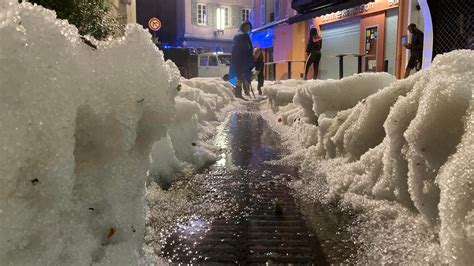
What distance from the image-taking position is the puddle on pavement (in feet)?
6.57

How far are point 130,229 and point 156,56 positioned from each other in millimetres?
722

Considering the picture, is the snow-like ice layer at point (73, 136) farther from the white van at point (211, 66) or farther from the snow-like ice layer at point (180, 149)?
the white van at point (211, 66)

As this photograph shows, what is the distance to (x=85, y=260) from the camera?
4.80 ft

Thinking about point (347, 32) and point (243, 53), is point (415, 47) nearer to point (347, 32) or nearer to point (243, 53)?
point (243, 53)

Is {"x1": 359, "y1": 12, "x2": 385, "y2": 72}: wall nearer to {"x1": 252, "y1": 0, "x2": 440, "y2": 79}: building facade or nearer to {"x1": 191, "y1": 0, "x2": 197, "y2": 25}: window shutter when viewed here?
{"x1": 252, "y1": 0, "x2": 440, "y2": 79}: building facade

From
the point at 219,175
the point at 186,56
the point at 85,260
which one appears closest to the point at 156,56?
the point at 85,260

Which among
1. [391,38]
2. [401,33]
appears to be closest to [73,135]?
[401,33]

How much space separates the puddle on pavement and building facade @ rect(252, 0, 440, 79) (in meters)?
7.72

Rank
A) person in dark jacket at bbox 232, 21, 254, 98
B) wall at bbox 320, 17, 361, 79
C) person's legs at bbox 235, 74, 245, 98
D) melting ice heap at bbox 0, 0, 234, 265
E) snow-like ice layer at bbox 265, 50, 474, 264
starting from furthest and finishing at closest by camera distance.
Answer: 1. wall at bbox 320, 17, 361, 79
2. person's legs at bbox 235, 74, 245, 98
3. person in dark jacket at bbox 232, 21, 254, 98
4. snow-like ice layer at bbox 265, 50, 474, 264
5. melting ice heap at bbox 0, 0, 234, 265

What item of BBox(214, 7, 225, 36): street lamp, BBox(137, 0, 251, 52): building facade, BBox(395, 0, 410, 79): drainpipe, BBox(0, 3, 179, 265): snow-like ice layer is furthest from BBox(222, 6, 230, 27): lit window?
BBox(0, 3, 179, 265): snow-like ice layer

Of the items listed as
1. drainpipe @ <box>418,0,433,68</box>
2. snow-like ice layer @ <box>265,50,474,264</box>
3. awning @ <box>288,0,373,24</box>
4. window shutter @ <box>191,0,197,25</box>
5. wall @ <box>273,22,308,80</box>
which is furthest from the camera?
window shutter @ <box>191,0,197,25</box>

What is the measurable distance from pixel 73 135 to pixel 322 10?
20.5 m

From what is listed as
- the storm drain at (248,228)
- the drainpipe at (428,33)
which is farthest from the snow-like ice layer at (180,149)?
the drainpipe at (428,33)

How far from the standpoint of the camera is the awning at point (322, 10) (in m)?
17.8
